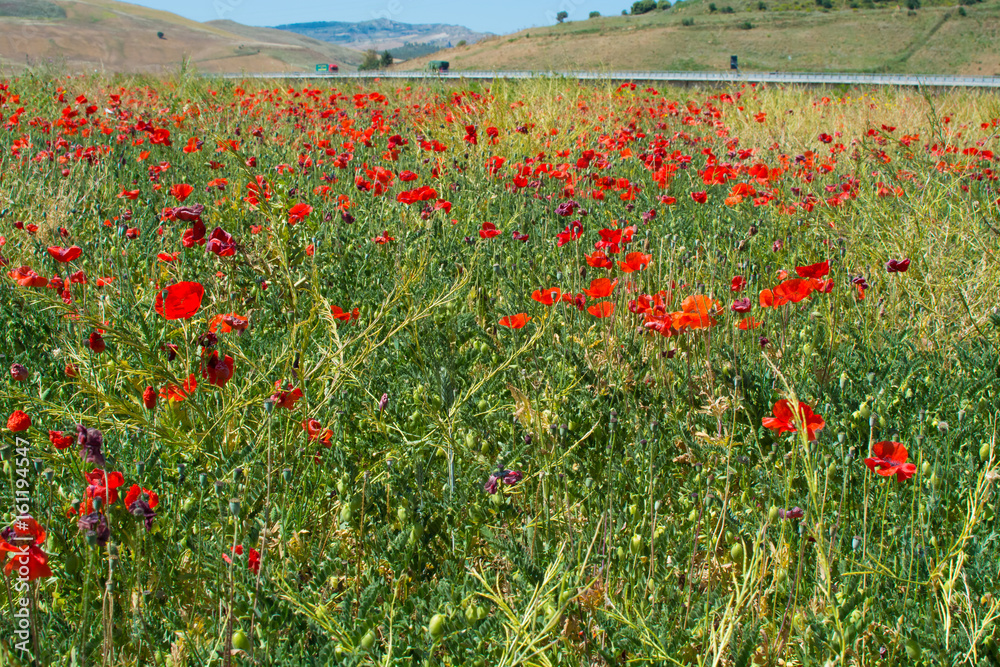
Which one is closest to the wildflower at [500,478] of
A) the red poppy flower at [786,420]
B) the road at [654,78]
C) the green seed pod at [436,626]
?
the green seed pod at [436,626]

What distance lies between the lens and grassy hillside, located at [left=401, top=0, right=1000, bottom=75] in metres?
54.8

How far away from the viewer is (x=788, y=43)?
6341cm

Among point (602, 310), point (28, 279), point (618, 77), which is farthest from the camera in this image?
point (618, 77)

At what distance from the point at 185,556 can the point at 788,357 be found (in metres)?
2.00

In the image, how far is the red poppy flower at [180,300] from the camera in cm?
155

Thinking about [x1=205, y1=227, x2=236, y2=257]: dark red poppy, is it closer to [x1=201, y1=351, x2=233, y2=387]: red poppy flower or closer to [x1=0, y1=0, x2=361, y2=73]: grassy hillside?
[x1=201, y1=351, x2=233, y2=387]: red poppy flower

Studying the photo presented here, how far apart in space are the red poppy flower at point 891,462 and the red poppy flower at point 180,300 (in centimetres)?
154

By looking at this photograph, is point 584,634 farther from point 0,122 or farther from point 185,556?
point 0,122

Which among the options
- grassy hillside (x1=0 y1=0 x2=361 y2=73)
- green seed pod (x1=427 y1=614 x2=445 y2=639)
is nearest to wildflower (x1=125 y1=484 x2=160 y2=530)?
green seed pod (x1=427 y1=614 x2=445 y2=639)

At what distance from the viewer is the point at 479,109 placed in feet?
24.9

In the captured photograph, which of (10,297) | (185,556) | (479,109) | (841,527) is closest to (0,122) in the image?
(479,109)

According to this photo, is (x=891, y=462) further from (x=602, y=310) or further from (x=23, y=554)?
(x=23, y=554)

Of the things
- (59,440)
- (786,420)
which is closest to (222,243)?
(59,440)

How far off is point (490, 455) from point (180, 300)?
0.92 meters
